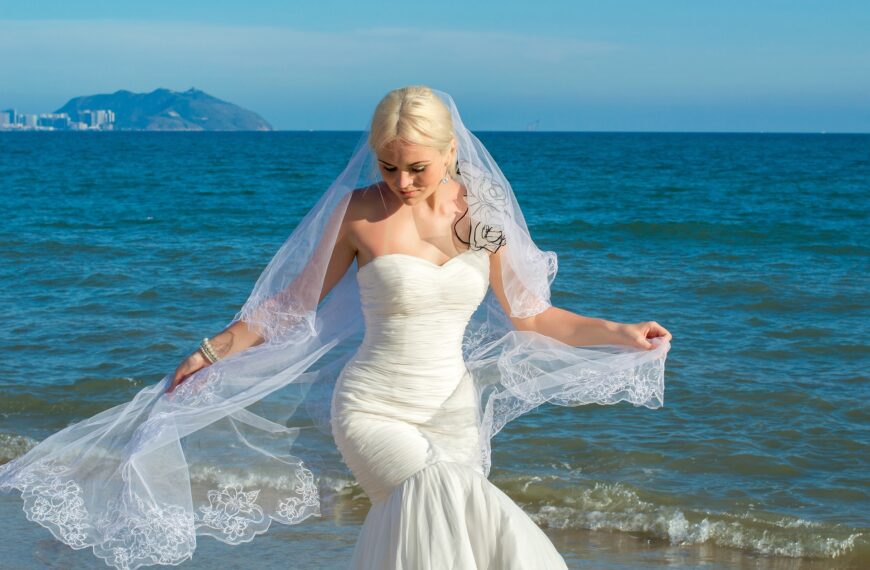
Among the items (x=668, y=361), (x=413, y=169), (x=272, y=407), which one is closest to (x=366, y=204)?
(x=413, y=169)

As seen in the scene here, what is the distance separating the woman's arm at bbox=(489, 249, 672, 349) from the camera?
390 centimetres

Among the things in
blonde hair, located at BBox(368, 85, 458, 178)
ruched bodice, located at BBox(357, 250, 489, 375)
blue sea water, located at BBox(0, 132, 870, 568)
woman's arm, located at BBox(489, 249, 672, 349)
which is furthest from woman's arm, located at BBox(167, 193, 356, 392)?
blue sea water, located at BBox(0, 132, 870, 568)

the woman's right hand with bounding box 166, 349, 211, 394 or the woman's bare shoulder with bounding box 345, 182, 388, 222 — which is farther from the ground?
the woman's bare shoulder with bounding box 345, 182, 388, 222

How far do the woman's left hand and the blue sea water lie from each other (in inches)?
71.1

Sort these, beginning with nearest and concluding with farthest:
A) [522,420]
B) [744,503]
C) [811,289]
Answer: [744,503]
[522,420]
[811,289]

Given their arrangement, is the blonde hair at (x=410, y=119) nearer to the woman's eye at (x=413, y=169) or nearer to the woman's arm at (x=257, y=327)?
the woman's eye at (x=413, y=169)

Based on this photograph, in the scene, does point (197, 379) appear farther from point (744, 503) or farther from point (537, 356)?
point (744, 503)

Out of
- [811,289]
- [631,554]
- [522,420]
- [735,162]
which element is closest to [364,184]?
[631,554]

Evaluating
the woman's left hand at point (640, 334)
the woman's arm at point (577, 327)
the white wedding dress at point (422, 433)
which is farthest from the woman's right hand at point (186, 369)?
the woman's left hand at point (640, 334)

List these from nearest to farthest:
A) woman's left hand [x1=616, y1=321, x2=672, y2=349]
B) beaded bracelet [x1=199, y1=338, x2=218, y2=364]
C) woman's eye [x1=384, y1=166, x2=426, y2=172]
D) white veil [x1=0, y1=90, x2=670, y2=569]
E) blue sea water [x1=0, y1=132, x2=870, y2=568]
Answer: woman's eye [x1=384, y1=166, x2=426, y2=172]
white veil [x1=0, y1=90, x2=670, y2=569]
beaded bracelet [x1=199, y1=338, x2=218, y2=364]
woman's left hand [x1=616, y1=321, x2=672, y2=349]
blue sea water [x1=0, y1=132, x2=870, y2=568]

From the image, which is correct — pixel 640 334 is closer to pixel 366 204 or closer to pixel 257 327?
pixel 366 204

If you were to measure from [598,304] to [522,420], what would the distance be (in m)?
4.92

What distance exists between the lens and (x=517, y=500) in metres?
6.51

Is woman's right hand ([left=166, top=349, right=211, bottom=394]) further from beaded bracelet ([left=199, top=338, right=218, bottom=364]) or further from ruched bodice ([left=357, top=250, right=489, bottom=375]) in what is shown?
ruched bodice ([left=357, top=250, right=489, bottom=375])
